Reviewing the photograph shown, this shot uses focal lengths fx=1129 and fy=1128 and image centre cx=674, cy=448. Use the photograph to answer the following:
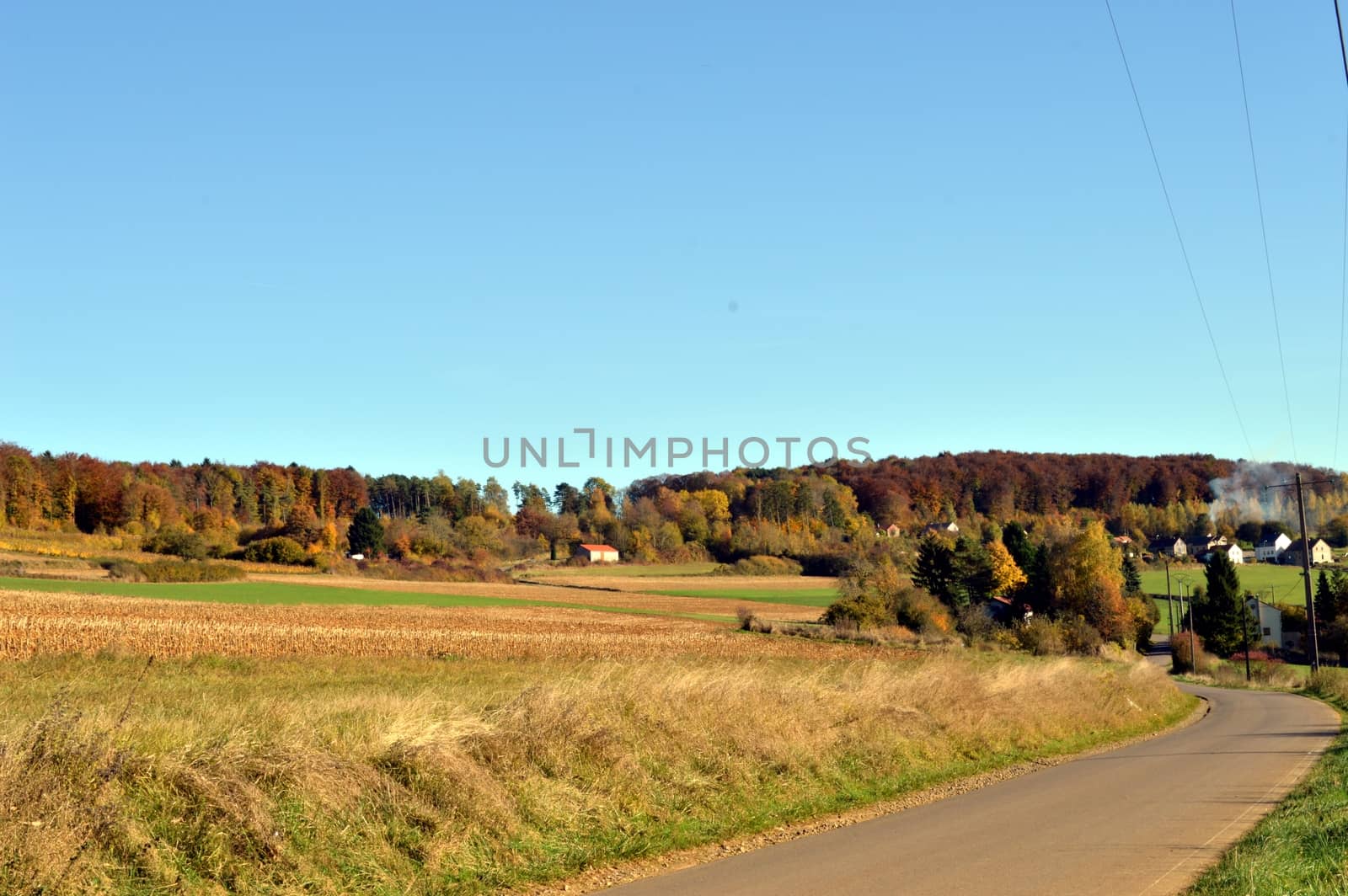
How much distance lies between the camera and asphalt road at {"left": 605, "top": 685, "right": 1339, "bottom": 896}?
9508 mm

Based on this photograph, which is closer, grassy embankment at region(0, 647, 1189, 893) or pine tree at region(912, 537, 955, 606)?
grassy embankment at region(0, 647, 1189, 893)

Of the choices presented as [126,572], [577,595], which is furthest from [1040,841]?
[577,595]

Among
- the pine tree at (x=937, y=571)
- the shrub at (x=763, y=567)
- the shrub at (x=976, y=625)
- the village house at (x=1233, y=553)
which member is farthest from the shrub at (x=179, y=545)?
the village house at (x=1233, y=553)

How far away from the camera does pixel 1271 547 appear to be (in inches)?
6836

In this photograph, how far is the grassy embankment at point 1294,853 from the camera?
28.6ft

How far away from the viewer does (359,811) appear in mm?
9938

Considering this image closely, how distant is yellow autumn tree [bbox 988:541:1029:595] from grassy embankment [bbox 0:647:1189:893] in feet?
286

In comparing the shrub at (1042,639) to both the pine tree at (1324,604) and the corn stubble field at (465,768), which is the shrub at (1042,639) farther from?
the corn stubble field at (465,768)

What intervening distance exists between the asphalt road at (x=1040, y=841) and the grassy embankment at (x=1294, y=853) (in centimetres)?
30

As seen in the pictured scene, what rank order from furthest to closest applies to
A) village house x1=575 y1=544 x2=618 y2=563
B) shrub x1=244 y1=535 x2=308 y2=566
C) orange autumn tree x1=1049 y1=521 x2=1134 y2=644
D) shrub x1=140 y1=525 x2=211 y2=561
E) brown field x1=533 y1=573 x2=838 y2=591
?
village house x1=575 y1=544 x2=618 y2=563 < brown field x1=533 y1=573 x2=838 y2=591 < shrub x1=244 y1=535 x2=308 y2=566 < shrub x1=140 y1=525 x2=211 y2=561 < orange autumn tree x1=1049 y1=521 x2=1134 y2=644

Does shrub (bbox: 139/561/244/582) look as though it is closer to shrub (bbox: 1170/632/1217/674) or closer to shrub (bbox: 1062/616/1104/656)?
shrub (bbox: 1062/616/1104/656)

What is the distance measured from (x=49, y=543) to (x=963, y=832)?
360 ft

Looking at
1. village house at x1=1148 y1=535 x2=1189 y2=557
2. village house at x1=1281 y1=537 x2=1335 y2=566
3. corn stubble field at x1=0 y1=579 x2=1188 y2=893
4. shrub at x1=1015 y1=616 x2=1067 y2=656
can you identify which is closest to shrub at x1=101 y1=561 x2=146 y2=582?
corn stubble field at x1=0 y1=579 x2=1188 y2=893

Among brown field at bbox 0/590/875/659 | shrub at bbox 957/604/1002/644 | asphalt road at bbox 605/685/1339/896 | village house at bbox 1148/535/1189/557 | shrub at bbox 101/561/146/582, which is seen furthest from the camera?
village house at bbox 1148/535/1189/557
